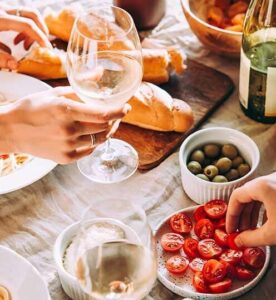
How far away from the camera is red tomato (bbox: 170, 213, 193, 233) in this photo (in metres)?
1.04

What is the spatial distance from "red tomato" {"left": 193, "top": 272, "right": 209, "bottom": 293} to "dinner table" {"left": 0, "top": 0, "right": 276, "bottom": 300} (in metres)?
0.03

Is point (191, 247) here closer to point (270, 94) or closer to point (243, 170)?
point (243, 170)

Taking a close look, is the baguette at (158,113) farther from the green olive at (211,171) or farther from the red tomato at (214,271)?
the red tomato at (214,271)

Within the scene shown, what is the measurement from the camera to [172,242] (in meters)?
1.02

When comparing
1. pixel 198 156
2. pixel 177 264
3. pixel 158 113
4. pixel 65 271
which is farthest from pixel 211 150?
pixel 65 271

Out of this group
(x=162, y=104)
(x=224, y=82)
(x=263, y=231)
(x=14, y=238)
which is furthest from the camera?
(x=224, y=82)

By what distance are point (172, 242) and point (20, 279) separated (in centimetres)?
23

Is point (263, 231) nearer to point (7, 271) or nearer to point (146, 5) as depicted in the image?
point (7, 271)

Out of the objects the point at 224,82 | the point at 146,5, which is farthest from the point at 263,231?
the point at 146,5

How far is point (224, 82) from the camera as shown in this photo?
1.35 meters

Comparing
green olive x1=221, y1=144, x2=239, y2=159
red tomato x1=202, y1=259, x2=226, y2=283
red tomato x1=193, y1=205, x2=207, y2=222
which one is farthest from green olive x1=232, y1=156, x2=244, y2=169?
red tomato x1=202, y1=259, x2=226, y2=283

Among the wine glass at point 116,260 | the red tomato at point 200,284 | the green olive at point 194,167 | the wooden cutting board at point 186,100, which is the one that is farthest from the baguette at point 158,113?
the wine glass at point 116,260

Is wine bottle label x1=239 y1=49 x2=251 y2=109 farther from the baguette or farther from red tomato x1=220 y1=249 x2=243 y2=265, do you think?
red tomato x1=220 y1=249 x2=243 y2=265

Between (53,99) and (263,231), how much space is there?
1.14 ft
